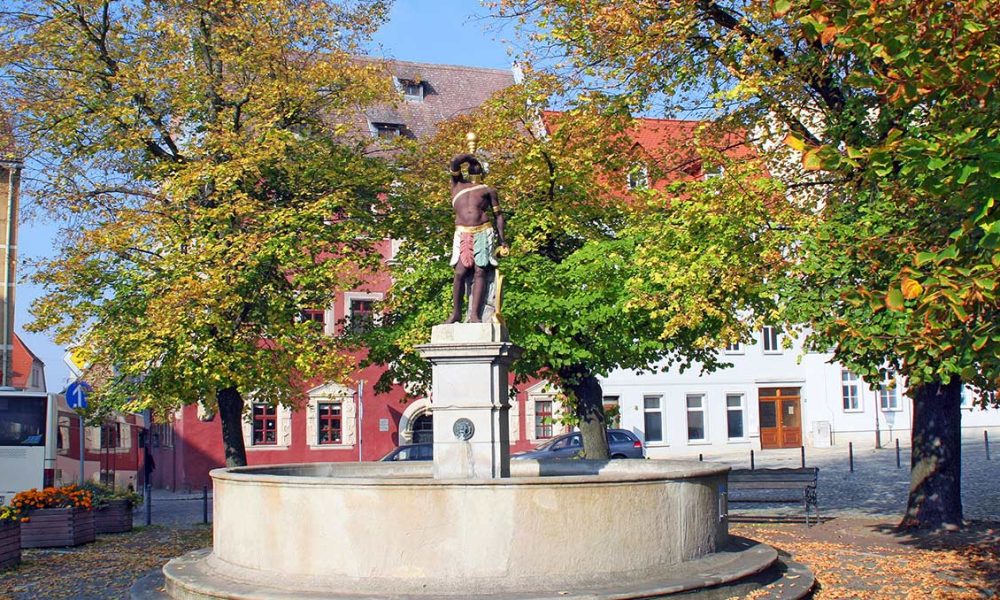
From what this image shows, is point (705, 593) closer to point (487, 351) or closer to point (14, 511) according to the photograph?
point (487, 351)

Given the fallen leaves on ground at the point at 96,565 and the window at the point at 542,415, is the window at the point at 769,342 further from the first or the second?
the fallen leaves on ground at the point at 96,565

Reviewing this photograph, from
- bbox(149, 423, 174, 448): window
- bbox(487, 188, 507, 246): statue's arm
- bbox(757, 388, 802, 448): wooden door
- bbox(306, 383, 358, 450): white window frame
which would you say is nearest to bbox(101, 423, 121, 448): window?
bbox(149, 423, 174, 448): window

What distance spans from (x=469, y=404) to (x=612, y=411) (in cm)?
2729

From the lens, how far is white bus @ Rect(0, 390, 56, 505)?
21109mm

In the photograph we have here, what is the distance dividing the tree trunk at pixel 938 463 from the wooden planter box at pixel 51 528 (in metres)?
12.9

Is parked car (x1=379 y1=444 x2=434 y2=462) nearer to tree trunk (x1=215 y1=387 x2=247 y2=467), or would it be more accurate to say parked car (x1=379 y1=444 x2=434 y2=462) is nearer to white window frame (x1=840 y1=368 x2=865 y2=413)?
tree trunk (x1=215 y1=387 x2=247 y2=467)

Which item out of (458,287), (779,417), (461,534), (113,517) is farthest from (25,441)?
(779,417)

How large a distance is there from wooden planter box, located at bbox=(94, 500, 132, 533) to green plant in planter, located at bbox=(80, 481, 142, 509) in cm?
9

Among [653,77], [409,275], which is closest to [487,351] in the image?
[653,77]

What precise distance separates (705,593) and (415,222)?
11955mm

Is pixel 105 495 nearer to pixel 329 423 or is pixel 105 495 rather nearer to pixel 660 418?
pixel 329 423

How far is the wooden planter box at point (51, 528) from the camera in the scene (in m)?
15.8

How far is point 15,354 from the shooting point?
250ft

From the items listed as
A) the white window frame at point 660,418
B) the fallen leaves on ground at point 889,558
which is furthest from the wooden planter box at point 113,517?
the white window frame at point 660,418
